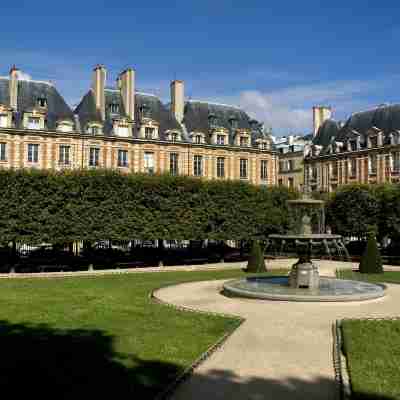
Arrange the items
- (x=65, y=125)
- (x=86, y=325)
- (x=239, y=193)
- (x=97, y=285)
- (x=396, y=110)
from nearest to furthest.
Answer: (x=86, y=325), (x=97, y=285), (x=239, y=193), (x=65, y=125), (x=396, y=110)

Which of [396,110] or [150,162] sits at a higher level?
[396,110]

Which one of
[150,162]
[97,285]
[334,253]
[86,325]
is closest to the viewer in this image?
[86,325]

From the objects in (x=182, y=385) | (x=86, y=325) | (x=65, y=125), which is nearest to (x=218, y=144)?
(x=65, y=125)

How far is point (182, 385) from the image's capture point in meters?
6.63

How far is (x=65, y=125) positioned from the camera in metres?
38.2

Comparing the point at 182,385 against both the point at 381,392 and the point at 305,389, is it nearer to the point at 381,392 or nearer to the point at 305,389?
the point at 305,389

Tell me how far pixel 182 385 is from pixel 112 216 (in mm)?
19025

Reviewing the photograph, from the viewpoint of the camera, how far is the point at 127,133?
40219 millimetres

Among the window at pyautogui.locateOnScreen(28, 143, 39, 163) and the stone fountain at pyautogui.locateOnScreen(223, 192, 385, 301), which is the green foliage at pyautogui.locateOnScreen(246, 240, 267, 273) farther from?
the window at pyautogui.locateOnScreen(28, 143, 39, 163)

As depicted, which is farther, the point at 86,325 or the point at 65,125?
the point at 65,125

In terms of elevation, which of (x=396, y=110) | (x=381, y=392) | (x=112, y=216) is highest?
(x=396, y=110)

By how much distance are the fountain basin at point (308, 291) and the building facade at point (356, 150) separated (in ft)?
97.2

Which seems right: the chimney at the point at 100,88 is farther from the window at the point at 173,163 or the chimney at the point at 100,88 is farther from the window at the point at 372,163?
the window at the point at 372,163

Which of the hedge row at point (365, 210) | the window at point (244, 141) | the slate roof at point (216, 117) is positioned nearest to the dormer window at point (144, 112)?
the slate roof at point (216, 117)
